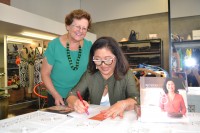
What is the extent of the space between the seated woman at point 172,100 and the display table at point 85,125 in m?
0.07

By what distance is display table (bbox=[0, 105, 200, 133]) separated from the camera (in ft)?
2.80

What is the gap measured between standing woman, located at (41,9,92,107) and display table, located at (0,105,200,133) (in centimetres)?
66

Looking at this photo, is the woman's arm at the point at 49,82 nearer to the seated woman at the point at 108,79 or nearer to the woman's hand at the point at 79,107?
the seated woman at the point at 108,79

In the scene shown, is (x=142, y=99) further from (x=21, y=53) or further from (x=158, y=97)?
(x=21, y=53)

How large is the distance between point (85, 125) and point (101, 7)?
5368 mm

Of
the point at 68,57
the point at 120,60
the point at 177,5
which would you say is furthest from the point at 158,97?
the point at 177,5

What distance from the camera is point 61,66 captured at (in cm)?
176

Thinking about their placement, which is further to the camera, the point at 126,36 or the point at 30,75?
the point at 126,36

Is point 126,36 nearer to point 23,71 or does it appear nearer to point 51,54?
point 23,71

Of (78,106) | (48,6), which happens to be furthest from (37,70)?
(78,106)

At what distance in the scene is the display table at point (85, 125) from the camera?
85 centimetres

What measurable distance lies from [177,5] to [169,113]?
3.92 meters

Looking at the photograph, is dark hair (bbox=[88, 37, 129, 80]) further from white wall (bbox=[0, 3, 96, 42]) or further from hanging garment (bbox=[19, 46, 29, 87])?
hanging garment (bbox=[19, 46, 29, 87])

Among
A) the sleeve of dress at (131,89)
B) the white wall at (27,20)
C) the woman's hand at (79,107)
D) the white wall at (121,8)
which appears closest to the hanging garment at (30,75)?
the white wall at (27,20)
